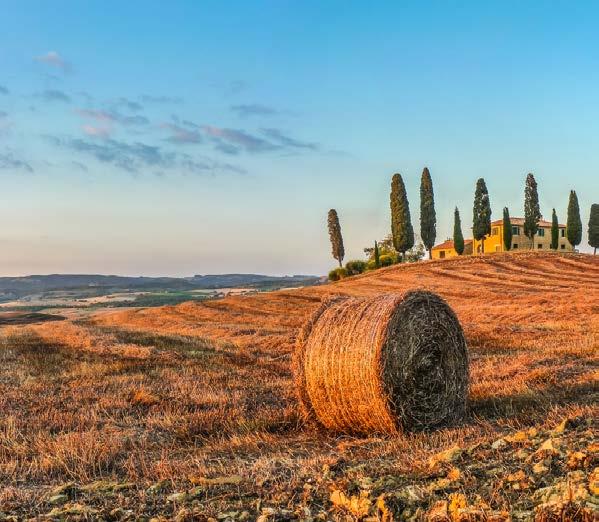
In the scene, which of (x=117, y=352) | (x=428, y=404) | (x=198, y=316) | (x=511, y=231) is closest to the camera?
(x=428, y=404)

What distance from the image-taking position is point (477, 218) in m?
69.0

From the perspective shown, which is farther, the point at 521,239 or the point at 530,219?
the point at 521,239

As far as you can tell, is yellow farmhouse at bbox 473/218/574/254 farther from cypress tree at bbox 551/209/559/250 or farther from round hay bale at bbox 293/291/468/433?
round hay bale at bbox 293/291/468/433

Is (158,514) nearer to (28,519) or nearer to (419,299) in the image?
(28,519)

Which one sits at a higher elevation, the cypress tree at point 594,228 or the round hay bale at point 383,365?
the cypress tree at point 594,228

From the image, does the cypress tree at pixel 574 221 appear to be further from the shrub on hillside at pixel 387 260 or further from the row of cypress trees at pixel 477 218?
the shrub on hillside at pixel 387 260

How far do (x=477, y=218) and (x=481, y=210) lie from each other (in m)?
1.10

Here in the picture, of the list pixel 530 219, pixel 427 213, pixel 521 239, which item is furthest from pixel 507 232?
pixel 427 213

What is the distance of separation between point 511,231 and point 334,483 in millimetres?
72895

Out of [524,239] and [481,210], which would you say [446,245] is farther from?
[481,210]

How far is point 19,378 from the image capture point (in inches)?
529

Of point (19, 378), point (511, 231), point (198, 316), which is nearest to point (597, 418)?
point (19, 378)

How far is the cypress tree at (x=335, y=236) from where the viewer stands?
76.3 m

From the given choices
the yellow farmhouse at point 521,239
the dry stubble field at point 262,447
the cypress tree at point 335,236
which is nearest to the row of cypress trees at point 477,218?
the yellow farmhouse at point 521,239
